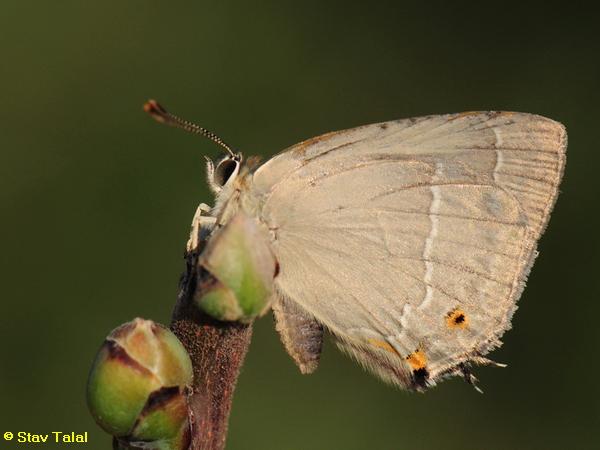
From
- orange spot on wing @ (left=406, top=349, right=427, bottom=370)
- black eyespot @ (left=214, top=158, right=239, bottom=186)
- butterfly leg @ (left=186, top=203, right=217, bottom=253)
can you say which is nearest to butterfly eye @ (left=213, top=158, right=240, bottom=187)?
black eyespot @ (left=214, top=158, right=239, bottom=186)

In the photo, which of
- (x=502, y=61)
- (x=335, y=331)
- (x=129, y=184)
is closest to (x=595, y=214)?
(x=502, y=61)

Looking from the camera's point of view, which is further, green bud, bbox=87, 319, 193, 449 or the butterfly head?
the butterfly head

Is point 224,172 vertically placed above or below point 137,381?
above

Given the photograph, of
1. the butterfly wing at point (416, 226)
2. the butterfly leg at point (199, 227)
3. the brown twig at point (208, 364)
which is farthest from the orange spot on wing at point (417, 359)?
the brown twig at point (208, 364)

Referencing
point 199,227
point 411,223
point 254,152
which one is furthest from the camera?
point 254,152

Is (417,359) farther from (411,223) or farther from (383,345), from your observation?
(411,223)

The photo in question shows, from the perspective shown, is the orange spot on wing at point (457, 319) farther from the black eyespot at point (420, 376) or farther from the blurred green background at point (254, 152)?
the blurred green background at point (254, 152)

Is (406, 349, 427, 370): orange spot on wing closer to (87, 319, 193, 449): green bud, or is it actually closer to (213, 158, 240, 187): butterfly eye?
(213, 158, 240, 187): butterfly eye

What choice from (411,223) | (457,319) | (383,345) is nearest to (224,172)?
(411,223)
